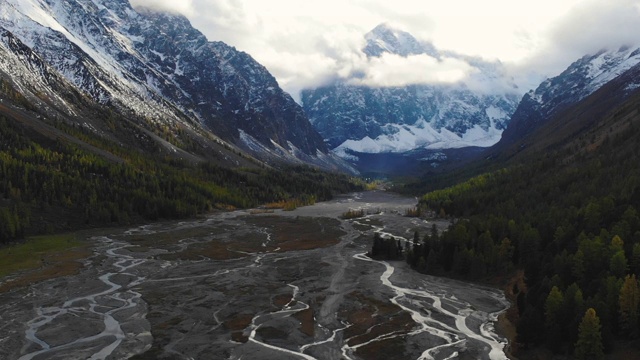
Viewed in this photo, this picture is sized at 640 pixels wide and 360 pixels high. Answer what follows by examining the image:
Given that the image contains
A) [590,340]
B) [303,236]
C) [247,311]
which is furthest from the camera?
[303,236]

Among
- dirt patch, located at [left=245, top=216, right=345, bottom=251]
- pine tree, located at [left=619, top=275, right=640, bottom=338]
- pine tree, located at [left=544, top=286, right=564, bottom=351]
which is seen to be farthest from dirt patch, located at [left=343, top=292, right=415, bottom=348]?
dirt patch, located at [left=245, top=216, right=345, bottom=251]

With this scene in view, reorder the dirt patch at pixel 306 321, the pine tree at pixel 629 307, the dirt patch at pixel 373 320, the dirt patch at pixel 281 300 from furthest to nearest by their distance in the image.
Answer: the dirt patch at pixel 281 300
the dirt patch at pixel 306 321
the dirt patch at pixel 373 320
the pine tree at pixel 629 307

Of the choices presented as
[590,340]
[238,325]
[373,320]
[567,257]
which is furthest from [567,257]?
[238,325]

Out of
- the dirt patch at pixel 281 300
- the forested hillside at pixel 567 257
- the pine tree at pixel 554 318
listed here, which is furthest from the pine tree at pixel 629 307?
the dirt patch at pixel 281 300

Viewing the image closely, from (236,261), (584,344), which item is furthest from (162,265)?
(584,344)

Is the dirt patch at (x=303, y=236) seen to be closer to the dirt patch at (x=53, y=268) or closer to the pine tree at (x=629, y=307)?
the dirt patch at (x=53, y=268)

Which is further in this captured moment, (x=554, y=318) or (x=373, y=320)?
(x=373, y=320)

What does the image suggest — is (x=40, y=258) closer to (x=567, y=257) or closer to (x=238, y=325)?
(x=238, y=325)
